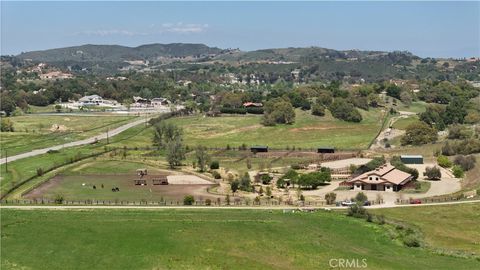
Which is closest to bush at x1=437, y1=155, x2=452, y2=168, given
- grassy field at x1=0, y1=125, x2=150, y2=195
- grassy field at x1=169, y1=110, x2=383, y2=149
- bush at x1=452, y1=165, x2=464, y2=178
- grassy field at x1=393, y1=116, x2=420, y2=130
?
bush at x1=452, y1=165, x2=464, y2=178

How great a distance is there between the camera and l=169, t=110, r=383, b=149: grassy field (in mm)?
106438

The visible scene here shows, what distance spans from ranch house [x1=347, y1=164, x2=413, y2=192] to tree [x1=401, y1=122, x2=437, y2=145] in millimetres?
30961

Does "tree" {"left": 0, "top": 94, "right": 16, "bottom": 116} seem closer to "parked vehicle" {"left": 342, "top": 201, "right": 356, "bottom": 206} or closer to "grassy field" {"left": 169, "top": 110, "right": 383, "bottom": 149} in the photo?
"grassy field" {"left": 169, "top": 110, "right": 383, "bottom": 149}

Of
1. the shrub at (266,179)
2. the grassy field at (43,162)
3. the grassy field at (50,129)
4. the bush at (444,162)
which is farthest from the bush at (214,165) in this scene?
the grassy field at (50,129)

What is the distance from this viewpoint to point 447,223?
49.5 meters

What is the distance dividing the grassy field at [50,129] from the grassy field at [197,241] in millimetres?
44331

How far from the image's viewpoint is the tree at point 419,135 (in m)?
98.4

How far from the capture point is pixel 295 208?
5500 centimetres

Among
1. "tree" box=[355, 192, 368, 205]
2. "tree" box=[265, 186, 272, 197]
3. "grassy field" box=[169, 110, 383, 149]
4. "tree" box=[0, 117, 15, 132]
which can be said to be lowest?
"grassy field" box=[169, 110, 383, 149]

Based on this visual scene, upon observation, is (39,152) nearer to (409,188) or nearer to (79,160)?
(79,160)

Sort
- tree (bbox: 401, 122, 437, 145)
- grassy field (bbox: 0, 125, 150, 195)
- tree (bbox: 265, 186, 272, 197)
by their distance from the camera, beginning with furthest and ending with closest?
tree (bbox: 401, 122, 437, 145)
grassy field (bbox: 0, 125, 150, 195)
tree (bbox: 265, 186, 272, 197)

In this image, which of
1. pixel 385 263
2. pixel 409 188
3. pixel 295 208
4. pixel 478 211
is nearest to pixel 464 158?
pixel 409 188

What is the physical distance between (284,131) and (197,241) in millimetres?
75040

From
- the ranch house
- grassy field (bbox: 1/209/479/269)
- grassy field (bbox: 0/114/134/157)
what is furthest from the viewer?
grassy field (bbox: 0/114/134/157)
